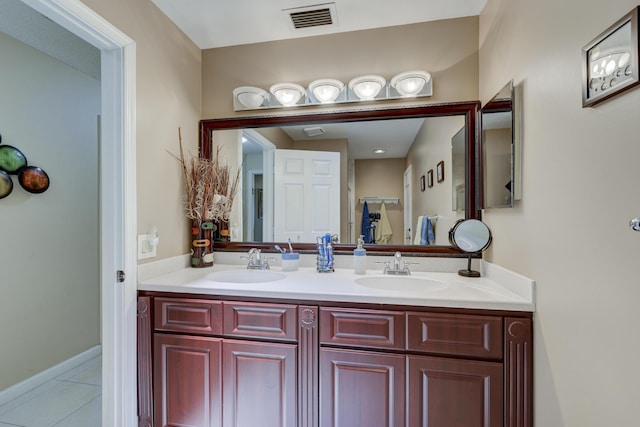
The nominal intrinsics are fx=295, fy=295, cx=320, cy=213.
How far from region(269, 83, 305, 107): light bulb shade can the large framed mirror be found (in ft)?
0.29

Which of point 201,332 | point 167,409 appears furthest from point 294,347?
point 167,409

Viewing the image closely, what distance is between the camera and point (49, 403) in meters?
1.92

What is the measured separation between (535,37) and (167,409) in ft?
7.63

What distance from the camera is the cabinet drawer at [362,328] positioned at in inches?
49.7

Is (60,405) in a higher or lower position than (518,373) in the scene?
lower

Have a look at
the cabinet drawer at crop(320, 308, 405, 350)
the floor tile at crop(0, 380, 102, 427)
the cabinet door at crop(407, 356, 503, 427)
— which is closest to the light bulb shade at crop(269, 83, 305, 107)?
the cabinet drawer at crop(320, 308, 405, 350)

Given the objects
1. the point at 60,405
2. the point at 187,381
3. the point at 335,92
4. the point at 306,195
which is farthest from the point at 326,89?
the point at 60,405

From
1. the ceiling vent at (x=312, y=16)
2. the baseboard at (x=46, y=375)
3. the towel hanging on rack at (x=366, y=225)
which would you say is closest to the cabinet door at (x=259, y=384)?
the towel hanging on rack at (x=366, y=225)

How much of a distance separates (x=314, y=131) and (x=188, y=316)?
4.38 feet

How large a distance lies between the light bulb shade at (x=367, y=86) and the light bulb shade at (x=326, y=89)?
0.28 feet

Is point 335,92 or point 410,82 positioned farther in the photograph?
point 335,92

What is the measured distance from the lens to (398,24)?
182 cm

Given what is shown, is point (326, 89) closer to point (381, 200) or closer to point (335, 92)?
point (335, 92)

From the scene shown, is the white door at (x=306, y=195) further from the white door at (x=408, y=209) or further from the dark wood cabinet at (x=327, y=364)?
the dark wood cabinet at (x=327, y=364)
